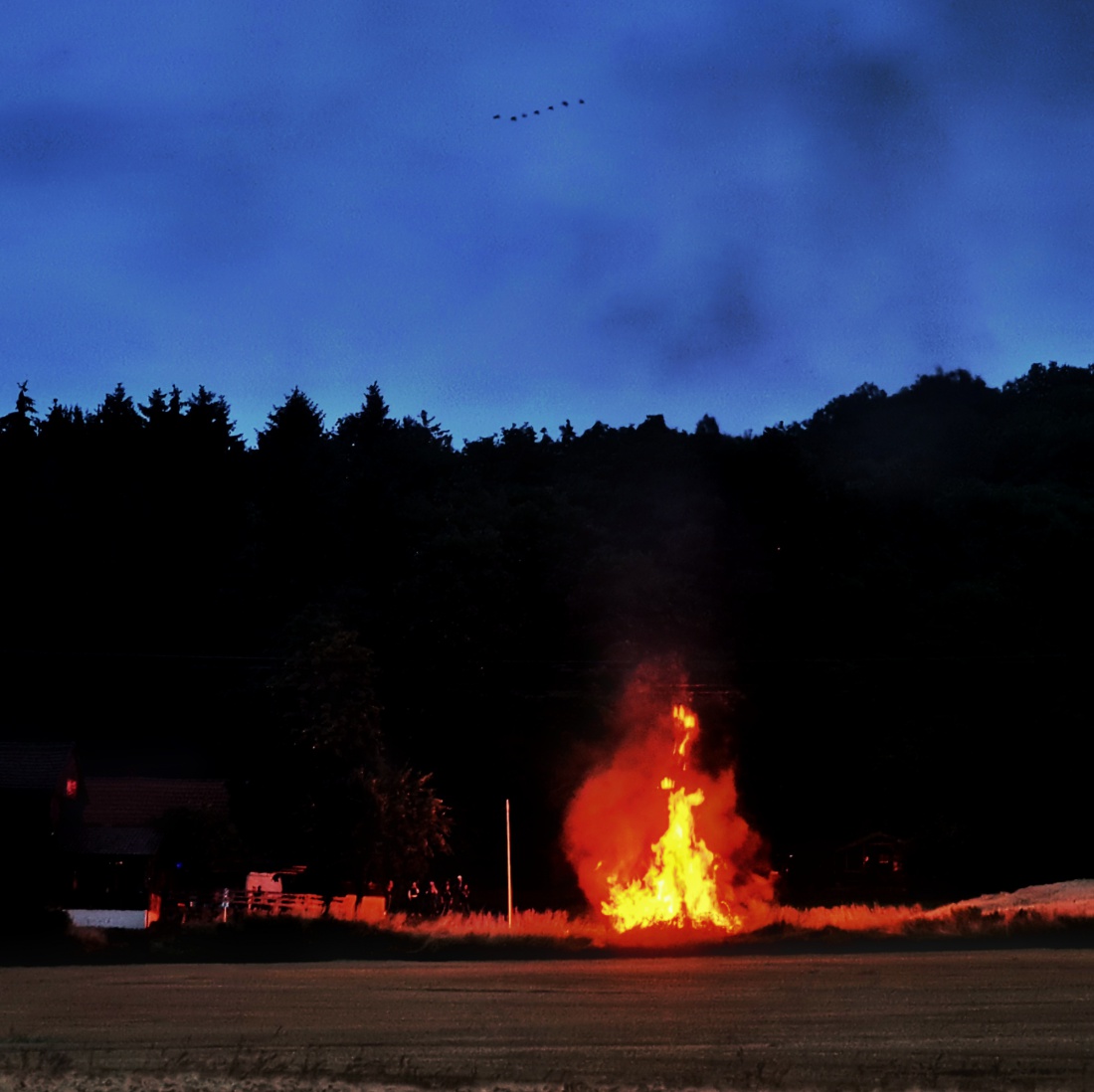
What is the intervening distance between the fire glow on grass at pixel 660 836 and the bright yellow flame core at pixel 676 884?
0.03 meters

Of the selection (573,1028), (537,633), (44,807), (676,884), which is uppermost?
(537,633)

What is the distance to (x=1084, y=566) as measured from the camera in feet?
236

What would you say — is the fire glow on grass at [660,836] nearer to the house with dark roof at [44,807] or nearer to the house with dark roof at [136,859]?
the house with dark roof at [136,859]

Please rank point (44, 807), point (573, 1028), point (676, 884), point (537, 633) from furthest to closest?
point (537, 633) → point (44, 807) → point (676, 884) → point (573, 1028)

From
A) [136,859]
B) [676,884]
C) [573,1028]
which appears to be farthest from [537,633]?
[573,1028]

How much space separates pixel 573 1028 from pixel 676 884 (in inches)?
989

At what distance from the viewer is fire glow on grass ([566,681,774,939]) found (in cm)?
4216

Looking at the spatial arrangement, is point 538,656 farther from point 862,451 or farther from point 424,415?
point 862,451

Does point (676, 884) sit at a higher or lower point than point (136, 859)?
lower

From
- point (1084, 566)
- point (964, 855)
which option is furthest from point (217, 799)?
point (1084, 566)

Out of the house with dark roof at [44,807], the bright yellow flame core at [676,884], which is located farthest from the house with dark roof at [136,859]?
the bright yellow flame core at [676,884]

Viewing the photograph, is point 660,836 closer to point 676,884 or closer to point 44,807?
point 676,884

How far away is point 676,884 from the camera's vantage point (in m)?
42.2

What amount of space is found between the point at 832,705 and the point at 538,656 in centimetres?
1255
